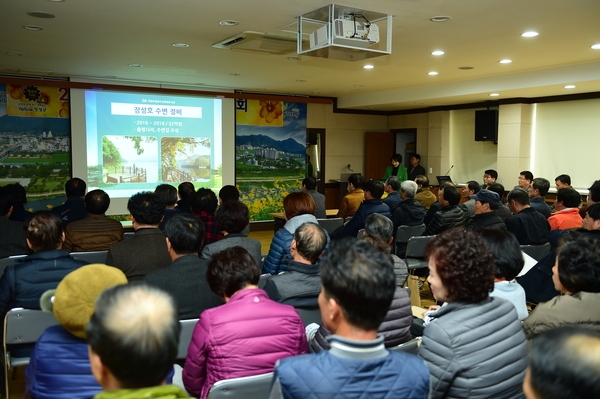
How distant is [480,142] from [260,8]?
7455mm

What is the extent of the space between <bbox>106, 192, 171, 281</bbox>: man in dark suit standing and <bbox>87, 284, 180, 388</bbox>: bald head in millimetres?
2209

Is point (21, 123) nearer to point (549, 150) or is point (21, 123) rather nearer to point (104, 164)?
point (104, 164)

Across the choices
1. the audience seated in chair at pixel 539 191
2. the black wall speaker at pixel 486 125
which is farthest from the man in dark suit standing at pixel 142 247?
the black wall speaker at pixel 486 125

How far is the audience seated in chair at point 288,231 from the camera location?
12.6ft

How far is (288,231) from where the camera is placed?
398 cm

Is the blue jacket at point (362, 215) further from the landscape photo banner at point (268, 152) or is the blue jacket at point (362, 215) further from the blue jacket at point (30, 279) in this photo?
the landscape photo banner at point (268, 152)

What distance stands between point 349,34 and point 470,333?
131 inches

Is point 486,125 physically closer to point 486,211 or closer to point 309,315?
point 486,211

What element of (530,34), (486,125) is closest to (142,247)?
(530,34)

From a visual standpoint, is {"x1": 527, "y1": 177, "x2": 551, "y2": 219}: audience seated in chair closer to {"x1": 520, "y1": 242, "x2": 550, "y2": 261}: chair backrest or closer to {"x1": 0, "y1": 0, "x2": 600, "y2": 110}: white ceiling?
{"x1": 520, "y1": 242, "x2": 550, "y2": 261}: chair backrest

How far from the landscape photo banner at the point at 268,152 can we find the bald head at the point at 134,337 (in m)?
9.46

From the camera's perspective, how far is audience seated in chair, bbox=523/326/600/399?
1025mm

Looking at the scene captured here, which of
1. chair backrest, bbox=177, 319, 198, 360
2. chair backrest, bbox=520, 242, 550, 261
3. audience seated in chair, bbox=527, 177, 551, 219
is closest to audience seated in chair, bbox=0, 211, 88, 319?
chair backrest, bbox=177, 319, 198, 360

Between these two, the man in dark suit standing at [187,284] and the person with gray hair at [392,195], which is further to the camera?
the person with gray hair at [392,195]
